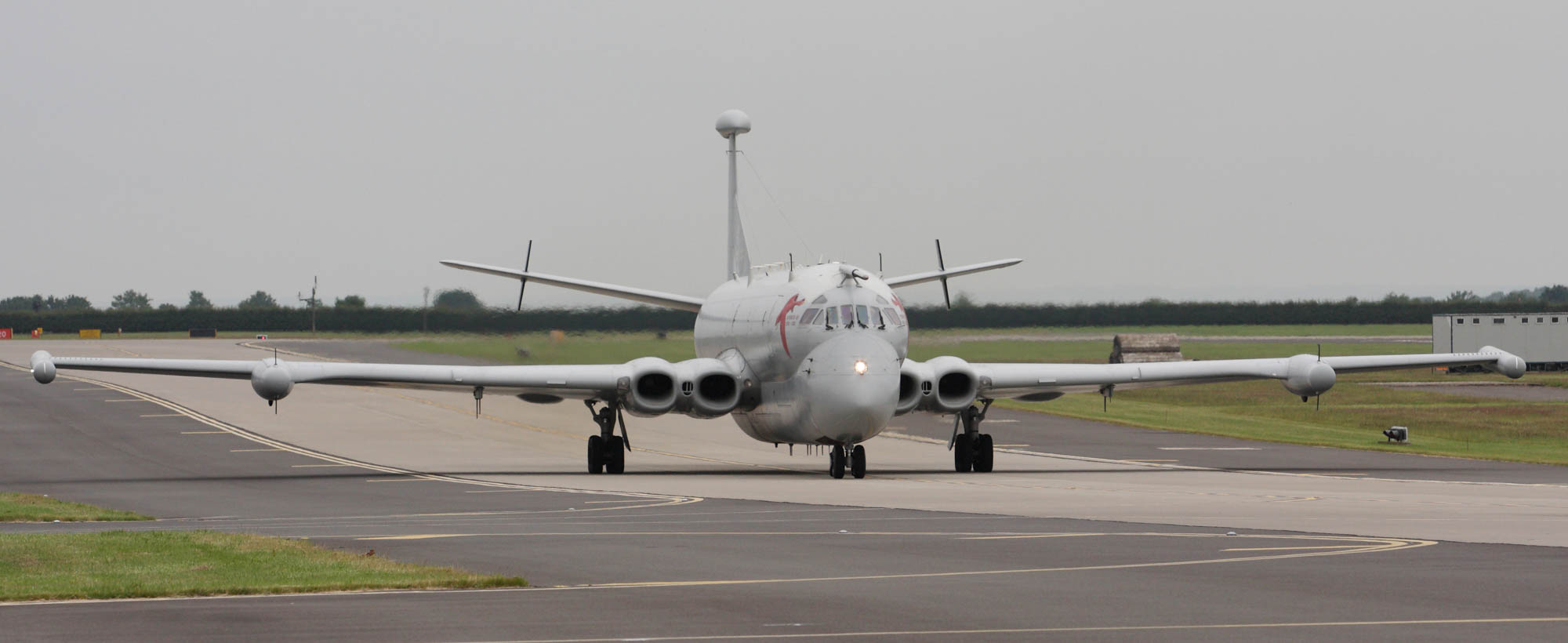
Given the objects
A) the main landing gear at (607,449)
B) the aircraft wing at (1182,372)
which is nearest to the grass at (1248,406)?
the aircraft wing at (1182,372)

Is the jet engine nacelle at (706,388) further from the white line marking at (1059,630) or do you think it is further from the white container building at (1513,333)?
the white container building at (1513,333)

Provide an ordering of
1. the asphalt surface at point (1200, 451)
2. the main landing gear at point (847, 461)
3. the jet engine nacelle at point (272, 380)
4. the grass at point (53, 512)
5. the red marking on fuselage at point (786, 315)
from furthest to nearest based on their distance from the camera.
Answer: the red marking on fuselage at point (786, 315)
the asphalt surface at point (1200, 451)
the jet engine nacelle at point (272, 380)
the main landing gear at point (847, 461)
the grass at point (53, 512)

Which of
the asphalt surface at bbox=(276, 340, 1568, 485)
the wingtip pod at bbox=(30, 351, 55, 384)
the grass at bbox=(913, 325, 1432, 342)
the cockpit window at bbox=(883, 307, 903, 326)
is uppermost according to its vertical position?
the cockpit window at bbox=(883, 307, 903, 326)

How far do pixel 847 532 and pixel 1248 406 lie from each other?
40972mm

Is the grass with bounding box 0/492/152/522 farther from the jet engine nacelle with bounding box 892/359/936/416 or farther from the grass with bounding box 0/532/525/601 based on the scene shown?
the jet engine nacelle with bounding box 892/359/936/416

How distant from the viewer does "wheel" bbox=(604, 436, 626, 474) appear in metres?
33.9

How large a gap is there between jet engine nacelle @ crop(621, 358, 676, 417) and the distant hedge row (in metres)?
12.4

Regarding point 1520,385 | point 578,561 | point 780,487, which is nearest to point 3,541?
point 578,561

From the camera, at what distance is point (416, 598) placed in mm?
13102

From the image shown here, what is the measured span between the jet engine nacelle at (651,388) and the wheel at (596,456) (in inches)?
34.3

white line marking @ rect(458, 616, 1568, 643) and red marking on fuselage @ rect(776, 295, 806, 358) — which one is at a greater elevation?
red marking on fuselage @ rect(776, 295, 806, 358)

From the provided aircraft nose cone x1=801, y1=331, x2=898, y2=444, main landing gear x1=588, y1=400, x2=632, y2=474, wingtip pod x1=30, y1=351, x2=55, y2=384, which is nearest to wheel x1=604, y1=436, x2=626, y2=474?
main landing gear x1=588, y1=400, x2=632, y2=474

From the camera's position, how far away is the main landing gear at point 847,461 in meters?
30.4

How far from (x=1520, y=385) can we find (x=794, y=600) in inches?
2387
